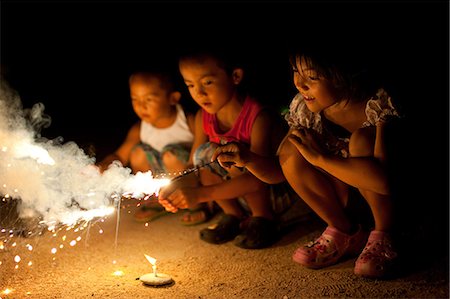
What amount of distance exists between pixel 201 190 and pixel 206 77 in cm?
77

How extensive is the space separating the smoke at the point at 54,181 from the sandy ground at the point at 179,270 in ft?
0.74

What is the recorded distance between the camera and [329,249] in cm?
335

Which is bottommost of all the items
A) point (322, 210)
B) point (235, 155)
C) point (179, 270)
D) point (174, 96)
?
point (179, 270)

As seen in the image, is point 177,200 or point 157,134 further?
point 157,134

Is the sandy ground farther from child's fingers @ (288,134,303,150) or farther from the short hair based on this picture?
the short hair

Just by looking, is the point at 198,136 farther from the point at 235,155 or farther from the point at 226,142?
the point at 235,155

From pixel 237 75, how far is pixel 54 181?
1441 mm

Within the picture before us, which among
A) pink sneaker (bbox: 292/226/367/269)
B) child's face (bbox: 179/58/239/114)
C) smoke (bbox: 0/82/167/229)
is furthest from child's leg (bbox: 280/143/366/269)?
smoke (bbox: 0/82/167/229)

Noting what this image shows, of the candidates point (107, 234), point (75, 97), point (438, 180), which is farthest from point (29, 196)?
point (75, 97)

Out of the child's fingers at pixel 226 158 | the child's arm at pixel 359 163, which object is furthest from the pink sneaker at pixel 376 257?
the child's fingers at pixel 226 158

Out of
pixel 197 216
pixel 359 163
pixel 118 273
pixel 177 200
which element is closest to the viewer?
pixel 359 163

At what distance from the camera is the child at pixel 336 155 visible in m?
3.07

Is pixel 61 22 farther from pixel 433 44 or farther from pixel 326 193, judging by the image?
pixel 326 193

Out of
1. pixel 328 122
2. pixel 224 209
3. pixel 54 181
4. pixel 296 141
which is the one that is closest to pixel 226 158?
pixel 296 141
